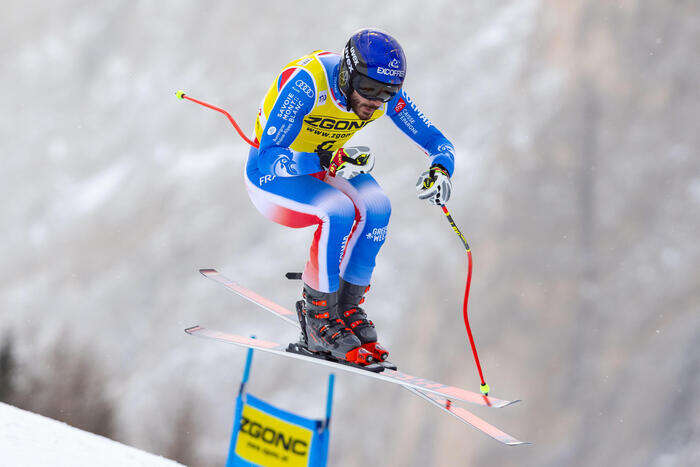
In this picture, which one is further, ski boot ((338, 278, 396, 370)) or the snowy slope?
the snowy slope

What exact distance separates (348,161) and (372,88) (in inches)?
17.4

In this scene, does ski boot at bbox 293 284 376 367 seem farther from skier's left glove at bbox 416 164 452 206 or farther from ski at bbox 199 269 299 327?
skier's left glove at bbox 416 164 452 206

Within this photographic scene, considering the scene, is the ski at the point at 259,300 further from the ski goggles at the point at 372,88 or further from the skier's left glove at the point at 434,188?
the ski goggles at the point at 372,88

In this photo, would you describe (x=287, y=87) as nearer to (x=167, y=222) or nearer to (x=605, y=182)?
(x=605, y=182)

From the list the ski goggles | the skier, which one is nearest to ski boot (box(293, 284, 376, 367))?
the skier

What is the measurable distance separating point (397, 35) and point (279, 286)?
230 cm

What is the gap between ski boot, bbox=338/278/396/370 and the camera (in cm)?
293

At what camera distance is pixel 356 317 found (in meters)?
2.99

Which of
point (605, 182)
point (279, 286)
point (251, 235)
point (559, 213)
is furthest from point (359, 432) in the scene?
point (605, 182)

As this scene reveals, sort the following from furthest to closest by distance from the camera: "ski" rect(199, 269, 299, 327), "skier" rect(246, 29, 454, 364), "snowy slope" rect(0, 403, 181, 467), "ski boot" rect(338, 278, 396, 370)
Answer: "snowy slope" rect(0, 403, 181, 467) → "ski" rect(199, 269, 299, 327) → "ski boot" rect(338, 278, 396, 370) → "skier" rect(246, 29, 454, 364)

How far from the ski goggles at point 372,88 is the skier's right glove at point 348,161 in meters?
0.37

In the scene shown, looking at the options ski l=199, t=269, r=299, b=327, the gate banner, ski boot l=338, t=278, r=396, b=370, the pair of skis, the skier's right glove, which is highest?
the skier's right glove

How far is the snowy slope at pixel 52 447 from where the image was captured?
3.78m

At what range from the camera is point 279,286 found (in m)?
5.43
